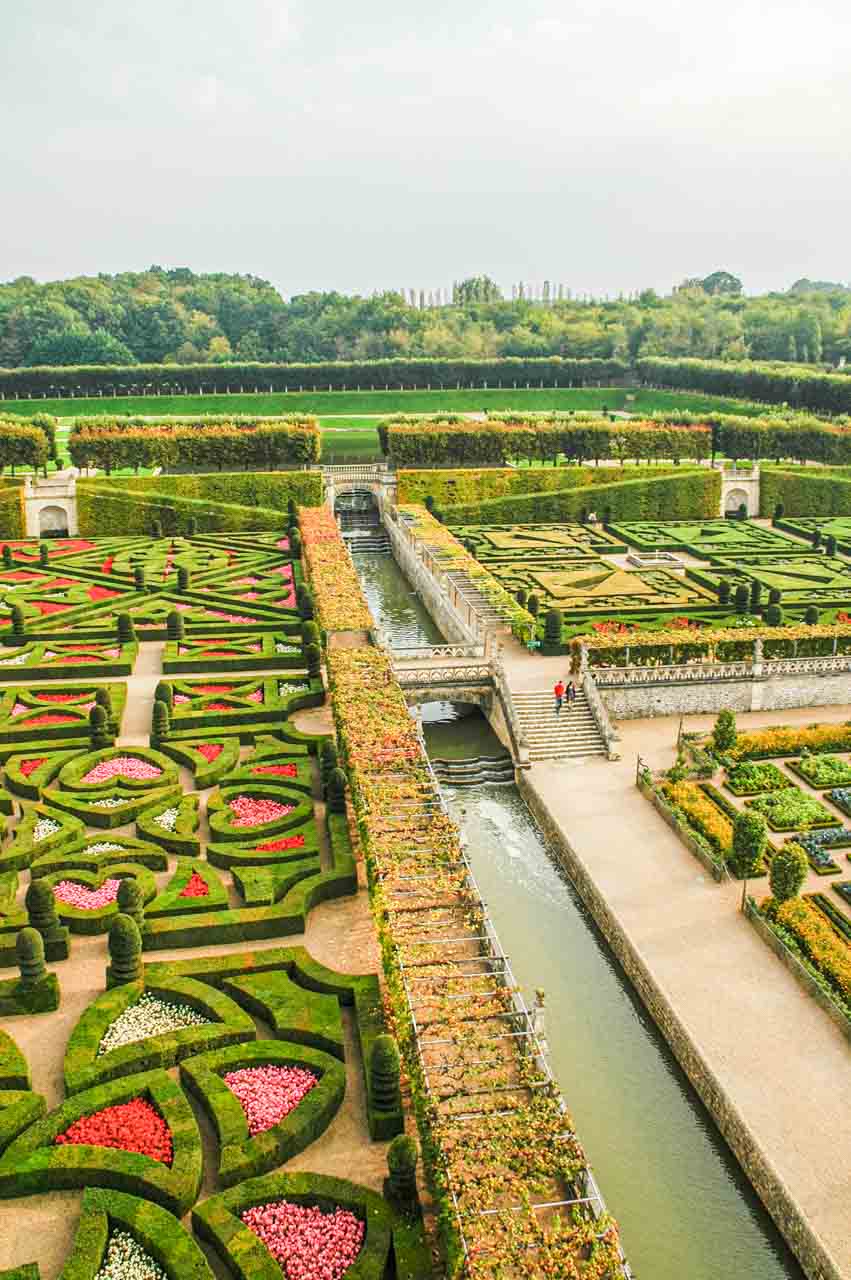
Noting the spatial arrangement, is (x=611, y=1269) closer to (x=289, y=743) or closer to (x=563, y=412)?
(x=289, y=743)

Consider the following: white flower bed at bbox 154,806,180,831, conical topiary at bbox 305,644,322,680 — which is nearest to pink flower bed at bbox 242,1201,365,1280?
white flower bed at bbox 154,806,180,831

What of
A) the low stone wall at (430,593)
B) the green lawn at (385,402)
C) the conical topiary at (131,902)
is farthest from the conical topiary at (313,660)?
the green lawn at (385,402)

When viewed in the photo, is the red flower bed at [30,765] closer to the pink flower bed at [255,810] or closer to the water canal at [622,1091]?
the pink flower bed at [255,810]

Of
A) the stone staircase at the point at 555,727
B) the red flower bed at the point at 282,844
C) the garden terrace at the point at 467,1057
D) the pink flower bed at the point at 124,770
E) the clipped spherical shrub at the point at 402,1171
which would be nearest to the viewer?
the garden terrace at the point at 467,1057

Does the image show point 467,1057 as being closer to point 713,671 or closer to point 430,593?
point 713,671

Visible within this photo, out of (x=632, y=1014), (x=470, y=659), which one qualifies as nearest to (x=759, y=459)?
(x=470, y=659)
